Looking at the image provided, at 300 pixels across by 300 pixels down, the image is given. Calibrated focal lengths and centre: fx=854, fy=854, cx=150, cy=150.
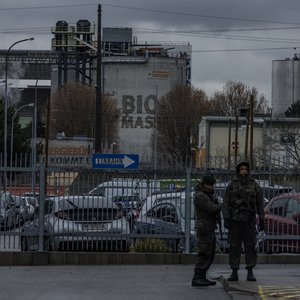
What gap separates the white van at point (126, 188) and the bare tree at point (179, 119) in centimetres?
6784

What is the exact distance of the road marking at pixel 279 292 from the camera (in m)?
11.8

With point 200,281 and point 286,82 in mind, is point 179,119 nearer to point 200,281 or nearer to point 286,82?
point 286,82

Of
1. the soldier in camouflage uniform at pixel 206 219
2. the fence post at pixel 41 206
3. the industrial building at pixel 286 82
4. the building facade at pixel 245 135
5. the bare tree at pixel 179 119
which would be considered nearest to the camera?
the soldier in camouflage uniform at pixel 206 219

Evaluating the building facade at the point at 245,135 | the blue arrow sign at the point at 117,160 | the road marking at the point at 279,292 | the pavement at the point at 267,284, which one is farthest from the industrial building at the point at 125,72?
the road marking at the point at 279,292

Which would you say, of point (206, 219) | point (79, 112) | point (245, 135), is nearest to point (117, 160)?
point (206, 219)

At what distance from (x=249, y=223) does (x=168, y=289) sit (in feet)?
5.45

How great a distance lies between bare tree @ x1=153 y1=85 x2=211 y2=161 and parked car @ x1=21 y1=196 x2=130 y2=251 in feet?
222

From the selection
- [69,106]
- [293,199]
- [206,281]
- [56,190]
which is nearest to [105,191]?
[56,190]

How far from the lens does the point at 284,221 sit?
60.2ft

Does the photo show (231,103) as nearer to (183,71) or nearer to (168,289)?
(183,71)

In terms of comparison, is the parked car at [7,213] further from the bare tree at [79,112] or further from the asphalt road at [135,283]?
the bare tree at [79,112]

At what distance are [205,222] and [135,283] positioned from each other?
6.83ft

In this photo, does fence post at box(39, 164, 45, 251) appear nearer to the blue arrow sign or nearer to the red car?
the red car

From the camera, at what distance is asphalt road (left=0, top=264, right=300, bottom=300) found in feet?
41.3
